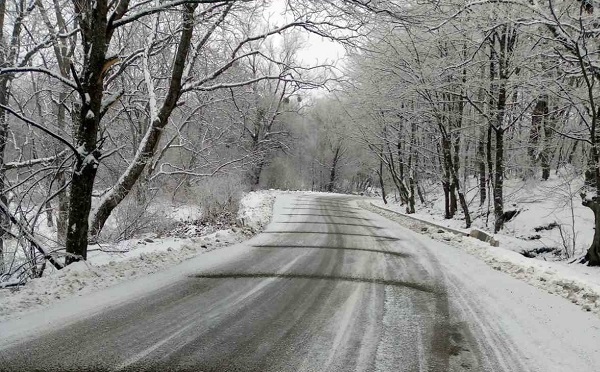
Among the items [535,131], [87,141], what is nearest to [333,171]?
[535,131]

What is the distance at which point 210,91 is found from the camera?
13258 millimetres

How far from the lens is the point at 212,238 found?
11133mm

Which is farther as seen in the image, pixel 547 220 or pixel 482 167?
pixel 482 167

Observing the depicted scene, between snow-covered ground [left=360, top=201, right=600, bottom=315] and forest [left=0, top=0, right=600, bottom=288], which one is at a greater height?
forest [left=0, top=0, right=600, bottom=288]

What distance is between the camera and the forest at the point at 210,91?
6691 millimetres

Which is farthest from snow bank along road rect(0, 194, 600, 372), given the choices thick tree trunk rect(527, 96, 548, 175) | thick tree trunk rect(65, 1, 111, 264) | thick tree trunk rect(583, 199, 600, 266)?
thick tree trunk rect(527, 96, 548, 175)

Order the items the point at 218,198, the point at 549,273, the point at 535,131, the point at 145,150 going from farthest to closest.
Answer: the point at 218,198, the point at 535,131, the point at 145,150, the point at 549,273

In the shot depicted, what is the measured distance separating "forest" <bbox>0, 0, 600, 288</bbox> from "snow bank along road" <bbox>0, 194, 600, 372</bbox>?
6.67ft

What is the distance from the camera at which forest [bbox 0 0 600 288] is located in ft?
22.0

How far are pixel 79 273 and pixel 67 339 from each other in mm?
2178

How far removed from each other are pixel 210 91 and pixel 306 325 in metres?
10.1

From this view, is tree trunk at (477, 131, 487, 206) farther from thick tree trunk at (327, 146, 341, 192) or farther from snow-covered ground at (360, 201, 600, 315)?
thick tree trunk at (327, 146, 341, 192)

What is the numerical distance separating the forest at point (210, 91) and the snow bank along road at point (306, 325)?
2033 mm

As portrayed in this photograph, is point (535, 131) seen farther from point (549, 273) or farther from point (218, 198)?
point (218, 198)
